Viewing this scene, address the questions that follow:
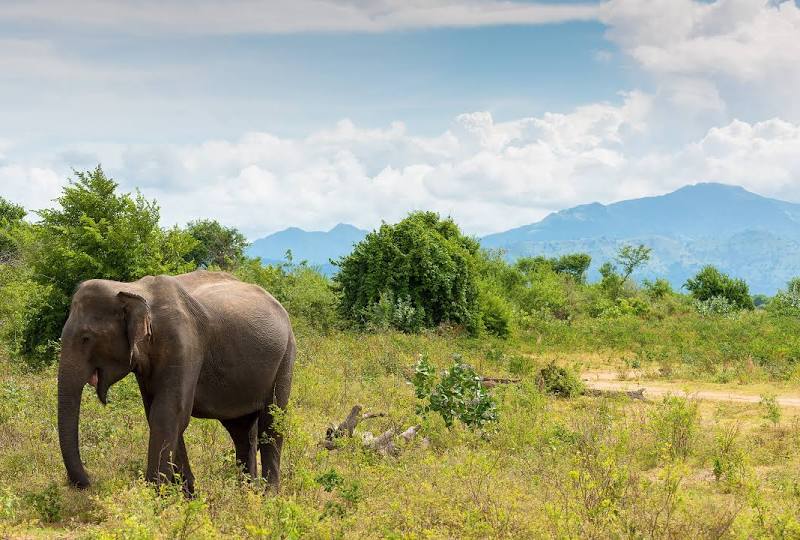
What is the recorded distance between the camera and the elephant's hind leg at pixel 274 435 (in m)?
9.12

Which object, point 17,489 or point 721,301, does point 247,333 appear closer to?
point 17,489

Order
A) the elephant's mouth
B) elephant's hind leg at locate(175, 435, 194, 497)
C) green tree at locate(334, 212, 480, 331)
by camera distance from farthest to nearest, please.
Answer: green tree at locate(334, 212, 480, 331) → elephant's hind leg at locate(175, 435, 194, 497) → the elephant's mouth

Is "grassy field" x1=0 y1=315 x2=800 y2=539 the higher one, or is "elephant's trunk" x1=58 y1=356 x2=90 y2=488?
"elephant's trunk" x1=58 y1=356 x2=90 y2=488

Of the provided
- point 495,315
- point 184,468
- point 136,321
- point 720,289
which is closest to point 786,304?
point 720,289

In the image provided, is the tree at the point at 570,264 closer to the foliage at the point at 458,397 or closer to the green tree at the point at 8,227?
the green tree at the point at 8,227

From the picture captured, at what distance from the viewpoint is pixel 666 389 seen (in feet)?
61.8

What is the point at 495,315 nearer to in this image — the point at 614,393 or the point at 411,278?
the point at 411,278

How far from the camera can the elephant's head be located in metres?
7.50

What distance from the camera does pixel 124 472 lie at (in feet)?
28.9

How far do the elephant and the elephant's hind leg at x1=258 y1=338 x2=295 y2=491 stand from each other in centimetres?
16

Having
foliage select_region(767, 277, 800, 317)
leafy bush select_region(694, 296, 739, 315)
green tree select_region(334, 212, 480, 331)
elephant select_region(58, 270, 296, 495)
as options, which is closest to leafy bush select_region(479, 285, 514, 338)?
green tree select_region(334, 212, 480, 331)

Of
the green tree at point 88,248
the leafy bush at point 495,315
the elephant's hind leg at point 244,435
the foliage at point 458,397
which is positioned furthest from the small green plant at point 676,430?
the leafy bush at point 495,315

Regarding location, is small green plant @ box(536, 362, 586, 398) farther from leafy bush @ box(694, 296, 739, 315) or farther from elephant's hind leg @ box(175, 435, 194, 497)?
leafy bush @ box(694, 296, 739, 315)

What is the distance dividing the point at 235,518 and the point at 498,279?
118 ft
